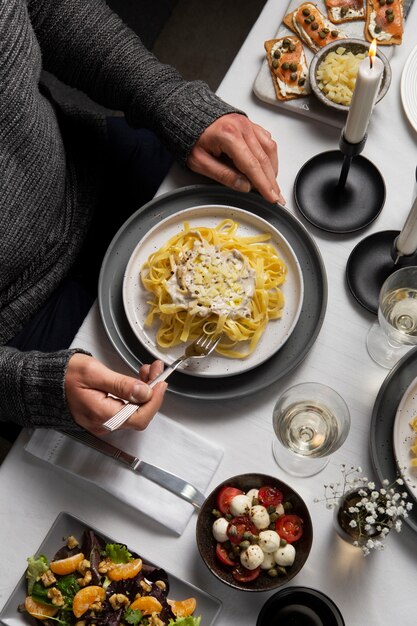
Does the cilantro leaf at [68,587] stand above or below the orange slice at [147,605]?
below

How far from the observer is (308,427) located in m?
1.38

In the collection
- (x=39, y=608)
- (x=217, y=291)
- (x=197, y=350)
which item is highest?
(x=217, y=291)

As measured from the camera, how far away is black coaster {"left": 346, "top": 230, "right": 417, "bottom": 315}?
56.7 inches

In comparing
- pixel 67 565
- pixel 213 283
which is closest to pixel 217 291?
pixel 213 283

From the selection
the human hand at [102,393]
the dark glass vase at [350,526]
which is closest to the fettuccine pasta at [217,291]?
the human hand at [102,393]

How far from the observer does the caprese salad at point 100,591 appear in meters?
1.24

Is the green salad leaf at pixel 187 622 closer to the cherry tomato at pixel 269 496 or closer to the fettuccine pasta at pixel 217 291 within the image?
the cherry tomato at pixel 269 496

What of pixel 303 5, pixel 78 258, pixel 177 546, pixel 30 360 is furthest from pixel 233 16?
pixel 177 546

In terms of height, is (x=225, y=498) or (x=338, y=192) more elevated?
(x=338, y=192)

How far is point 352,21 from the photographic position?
1595mm

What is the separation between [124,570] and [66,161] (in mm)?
948

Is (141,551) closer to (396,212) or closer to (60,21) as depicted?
(396,212)

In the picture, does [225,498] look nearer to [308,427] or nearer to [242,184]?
[308,427]

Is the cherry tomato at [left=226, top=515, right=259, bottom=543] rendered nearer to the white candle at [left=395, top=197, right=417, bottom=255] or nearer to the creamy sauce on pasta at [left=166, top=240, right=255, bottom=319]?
the creamy sauce on pasta at [left=166, top=240, right=255, bottom=319]
